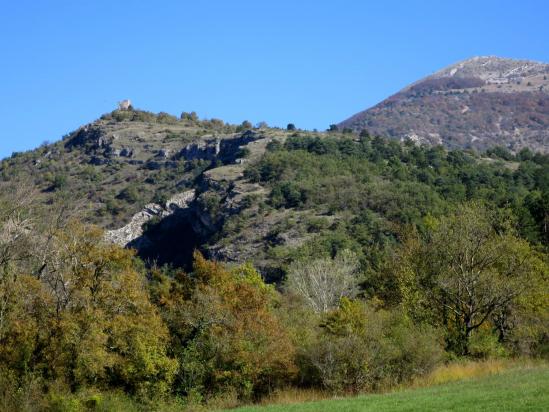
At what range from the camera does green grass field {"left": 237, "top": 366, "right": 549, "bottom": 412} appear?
18.5 meters

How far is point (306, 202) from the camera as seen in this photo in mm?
103438

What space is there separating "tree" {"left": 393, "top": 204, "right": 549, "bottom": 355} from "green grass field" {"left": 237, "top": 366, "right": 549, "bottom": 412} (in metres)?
7.91

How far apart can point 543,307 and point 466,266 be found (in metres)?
4.19

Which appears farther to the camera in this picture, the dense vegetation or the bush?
the bush

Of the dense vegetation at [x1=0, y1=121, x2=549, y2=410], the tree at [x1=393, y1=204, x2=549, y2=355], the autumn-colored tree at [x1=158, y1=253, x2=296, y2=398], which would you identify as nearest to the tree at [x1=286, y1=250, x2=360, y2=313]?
the dense vegetation at [x1=0, y1=121, x2=549, y2=410]

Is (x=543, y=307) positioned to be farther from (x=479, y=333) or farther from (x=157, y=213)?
(x=157, y=213)

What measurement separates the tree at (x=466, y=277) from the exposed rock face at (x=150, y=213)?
87.3 meters

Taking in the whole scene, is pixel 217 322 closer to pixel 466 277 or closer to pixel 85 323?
pixel 85 323

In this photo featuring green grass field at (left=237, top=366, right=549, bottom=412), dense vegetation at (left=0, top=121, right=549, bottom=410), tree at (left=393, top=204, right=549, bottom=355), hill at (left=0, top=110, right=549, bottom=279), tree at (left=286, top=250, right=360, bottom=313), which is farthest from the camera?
hill at (left=0, top=110, right=549, bottom=279)

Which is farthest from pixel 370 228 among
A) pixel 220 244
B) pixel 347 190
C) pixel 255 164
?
pixel 255 164

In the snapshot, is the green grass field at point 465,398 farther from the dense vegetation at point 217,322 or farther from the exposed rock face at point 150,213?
the exposed rock face at point 150,213

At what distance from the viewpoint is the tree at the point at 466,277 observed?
33719mm

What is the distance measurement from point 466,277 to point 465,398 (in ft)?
48.8

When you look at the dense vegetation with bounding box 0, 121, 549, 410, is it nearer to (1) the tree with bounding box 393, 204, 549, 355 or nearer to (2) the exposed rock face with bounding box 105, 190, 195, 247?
(1) the tree with bounding box 393, 204, 549, 355
